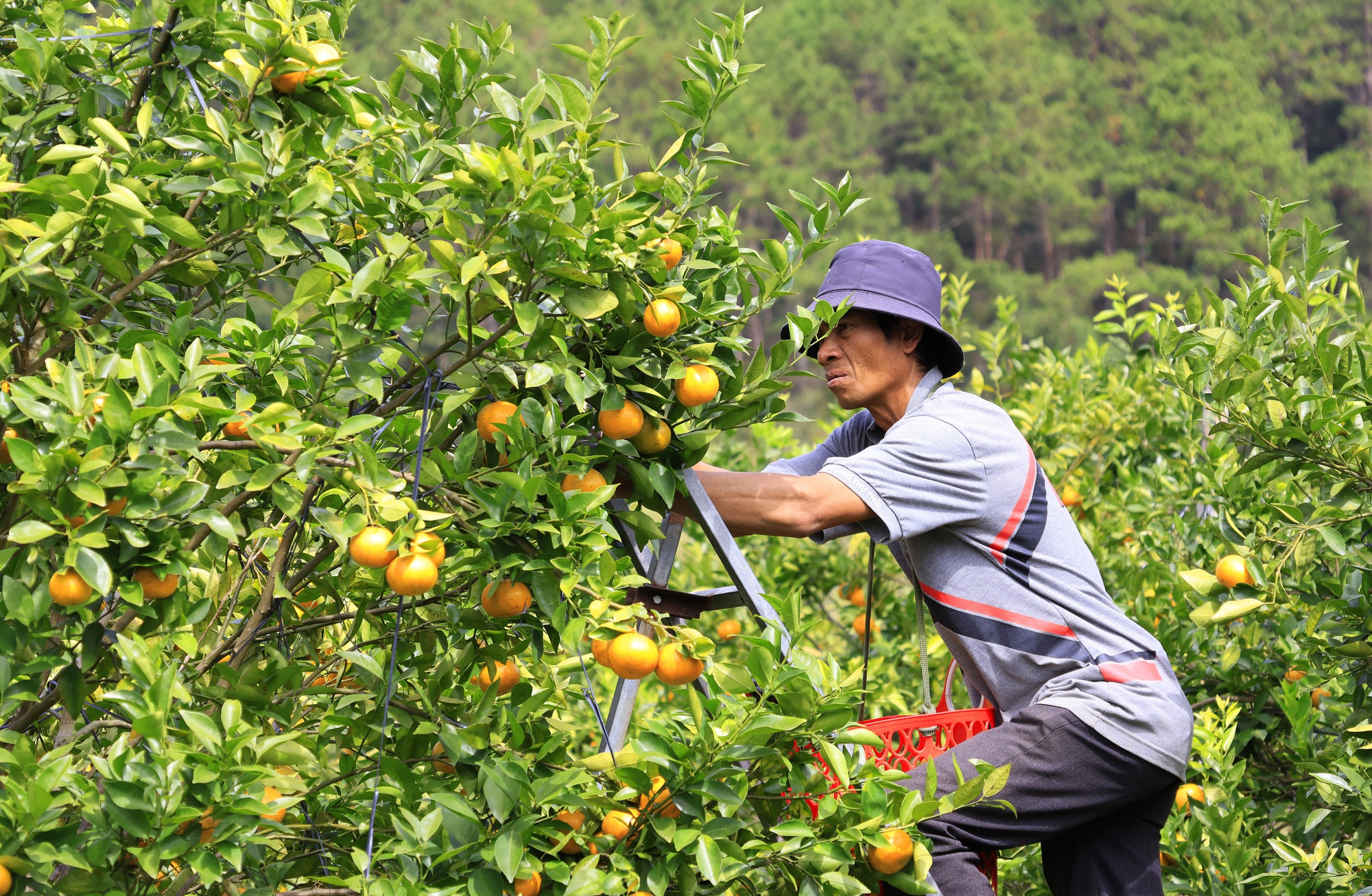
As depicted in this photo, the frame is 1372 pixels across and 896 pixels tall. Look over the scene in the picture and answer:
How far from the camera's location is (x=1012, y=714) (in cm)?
233

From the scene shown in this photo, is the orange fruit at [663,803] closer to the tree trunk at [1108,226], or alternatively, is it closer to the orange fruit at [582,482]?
the orange fruit at [582,482]

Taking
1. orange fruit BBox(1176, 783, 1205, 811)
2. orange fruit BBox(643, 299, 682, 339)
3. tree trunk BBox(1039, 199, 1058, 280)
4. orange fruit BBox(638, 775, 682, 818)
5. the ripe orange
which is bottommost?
tree trunk BBox(1039, 199, 1058, 280)

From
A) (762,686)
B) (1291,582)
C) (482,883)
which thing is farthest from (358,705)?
(1291,582)

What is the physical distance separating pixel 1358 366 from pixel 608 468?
5.01ft

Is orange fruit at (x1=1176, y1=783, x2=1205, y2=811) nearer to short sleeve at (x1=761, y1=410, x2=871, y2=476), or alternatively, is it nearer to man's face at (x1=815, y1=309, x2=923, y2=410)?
short sleeve at (x1=761, y1=410, x2=871, y2=476)

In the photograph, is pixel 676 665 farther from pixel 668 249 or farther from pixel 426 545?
pixel 668 249

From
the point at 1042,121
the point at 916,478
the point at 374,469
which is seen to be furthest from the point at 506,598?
the point at 1042,121

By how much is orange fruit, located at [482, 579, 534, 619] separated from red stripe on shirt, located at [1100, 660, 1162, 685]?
3.72 ft

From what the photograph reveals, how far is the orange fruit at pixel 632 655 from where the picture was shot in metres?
1.64

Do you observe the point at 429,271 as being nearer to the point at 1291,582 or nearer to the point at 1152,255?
the point at 1291,582

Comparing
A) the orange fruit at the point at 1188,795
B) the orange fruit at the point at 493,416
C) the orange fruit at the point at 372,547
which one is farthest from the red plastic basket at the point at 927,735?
the orange fruit at the point at 1188,795

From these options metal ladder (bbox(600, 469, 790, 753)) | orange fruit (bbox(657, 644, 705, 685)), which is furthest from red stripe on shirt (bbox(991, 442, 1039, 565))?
orange fruit (bbox(657, 644, 705, 685))

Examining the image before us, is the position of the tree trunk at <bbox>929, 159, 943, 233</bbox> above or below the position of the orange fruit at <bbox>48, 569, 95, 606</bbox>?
below

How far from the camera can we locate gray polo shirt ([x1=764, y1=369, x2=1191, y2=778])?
7.29ft
